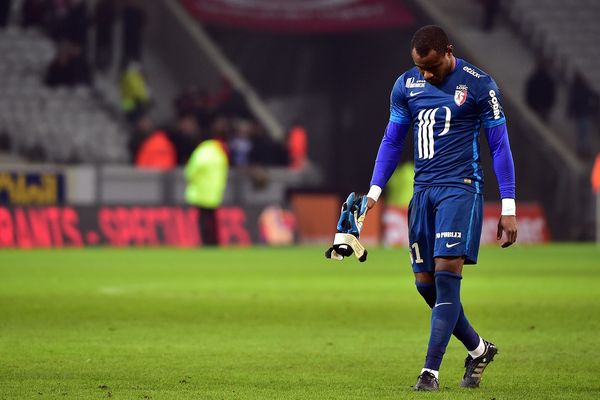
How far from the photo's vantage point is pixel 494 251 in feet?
92.2

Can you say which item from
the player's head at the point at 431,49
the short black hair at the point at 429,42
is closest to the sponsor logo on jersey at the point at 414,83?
the player's head at the point at 431,49

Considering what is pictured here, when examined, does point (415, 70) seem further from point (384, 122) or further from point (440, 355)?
point (384, 122)

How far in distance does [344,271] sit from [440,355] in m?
13.1

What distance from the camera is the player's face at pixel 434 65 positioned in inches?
316

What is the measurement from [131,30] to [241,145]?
403 cm

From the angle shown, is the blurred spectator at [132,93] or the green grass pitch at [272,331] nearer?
the green grass pitch at [272,331]

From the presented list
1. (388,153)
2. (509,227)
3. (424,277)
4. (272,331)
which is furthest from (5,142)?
(509,227)

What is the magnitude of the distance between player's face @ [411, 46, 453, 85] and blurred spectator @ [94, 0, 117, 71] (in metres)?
27.9

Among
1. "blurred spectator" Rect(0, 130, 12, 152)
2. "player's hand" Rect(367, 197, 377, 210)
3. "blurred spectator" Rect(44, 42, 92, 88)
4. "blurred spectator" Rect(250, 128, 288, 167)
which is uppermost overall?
"player's hand" Rect(367, 197, 377, 210)

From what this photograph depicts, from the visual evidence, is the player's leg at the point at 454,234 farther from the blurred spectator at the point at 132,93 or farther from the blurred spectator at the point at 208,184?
the blurred spectator at the point at 132,93

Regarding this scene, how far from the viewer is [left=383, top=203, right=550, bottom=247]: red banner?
3162 centimetres

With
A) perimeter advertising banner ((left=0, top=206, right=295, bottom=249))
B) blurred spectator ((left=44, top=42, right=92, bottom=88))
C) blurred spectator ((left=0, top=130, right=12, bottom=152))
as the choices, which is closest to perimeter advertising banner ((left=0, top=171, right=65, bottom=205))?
perimeter advertising banner ((left=0, top=206, right=295, bottom=249))

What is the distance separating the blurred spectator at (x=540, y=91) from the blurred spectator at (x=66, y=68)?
11.5 metres

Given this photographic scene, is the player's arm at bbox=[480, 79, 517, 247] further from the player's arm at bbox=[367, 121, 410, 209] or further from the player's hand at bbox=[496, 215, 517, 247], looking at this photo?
the player's arm at bbox=[367, 121, 410, 209]
